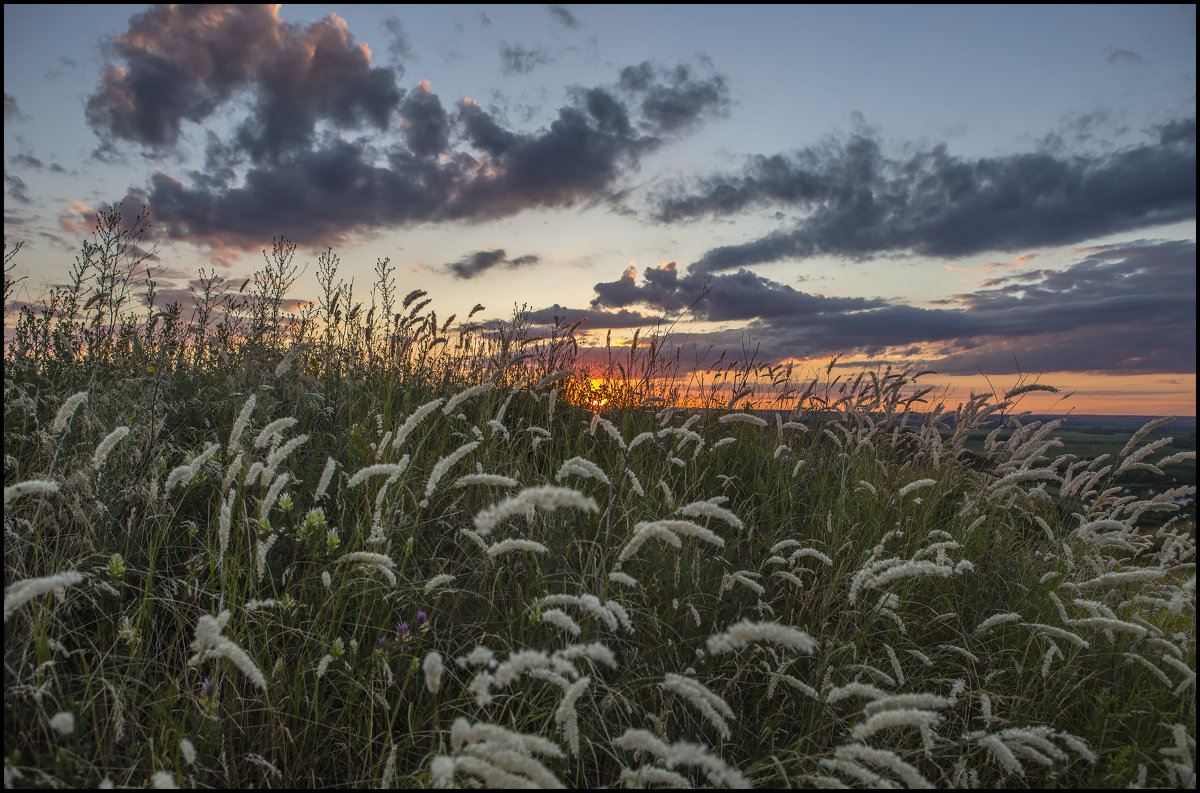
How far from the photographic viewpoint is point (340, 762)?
2.33m

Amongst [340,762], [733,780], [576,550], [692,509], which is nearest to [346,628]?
[340,762]

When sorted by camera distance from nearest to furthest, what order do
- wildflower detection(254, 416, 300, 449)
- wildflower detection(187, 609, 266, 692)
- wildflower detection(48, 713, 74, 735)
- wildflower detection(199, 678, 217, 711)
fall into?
wildflower detection(48, 713, 74, 735), wildflower detection(187, 609, 266, 692), wildflower detection(199, 678, 217, 711), wildflower detection(254, 416, 300, 449)

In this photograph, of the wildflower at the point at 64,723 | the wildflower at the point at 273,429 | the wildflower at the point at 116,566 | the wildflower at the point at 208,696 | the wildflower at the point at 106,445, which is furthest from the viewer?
the wildflower at the point at 116,566

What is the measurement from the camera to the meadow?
2.00 meters

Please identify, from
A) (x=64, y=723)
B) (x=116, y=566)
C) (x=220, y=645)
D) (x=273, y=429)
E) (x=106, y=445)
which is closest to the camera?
(x=64, y=723)

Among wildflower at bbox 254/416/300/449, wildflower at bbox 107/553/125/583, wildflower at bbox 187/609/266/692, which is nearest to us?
wildflower at bbox 187/609/266/692

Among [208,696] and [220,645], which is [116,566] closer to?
[208,696]

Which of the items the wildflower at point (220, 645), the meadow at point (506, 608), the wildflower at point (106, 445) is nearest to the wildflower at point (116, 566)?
the meadow at point (506, 608)

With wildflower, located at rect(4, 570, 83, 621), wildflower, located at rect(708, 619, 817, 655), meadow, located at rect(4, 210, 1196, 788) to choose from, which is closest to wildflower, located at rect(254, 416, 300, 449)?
meadow, located at rect(4, 210, 1196, 788)

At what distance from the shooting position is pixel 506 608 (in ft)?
9.12

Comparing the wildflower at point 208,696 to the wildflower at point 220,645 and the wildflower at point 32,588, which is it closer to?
the wildflower at point 220,645

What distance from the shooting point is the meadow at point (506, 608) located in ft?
6.55

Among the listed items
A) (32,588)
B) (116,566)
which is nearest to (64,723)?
(32,588)

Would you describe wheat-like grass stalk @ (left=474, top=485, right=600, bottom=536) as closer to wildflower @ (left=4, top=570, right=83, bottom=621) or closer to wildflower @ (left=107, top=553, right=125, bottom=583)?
wildflower @ (left=4, top=570, right=83, bottom=621)
